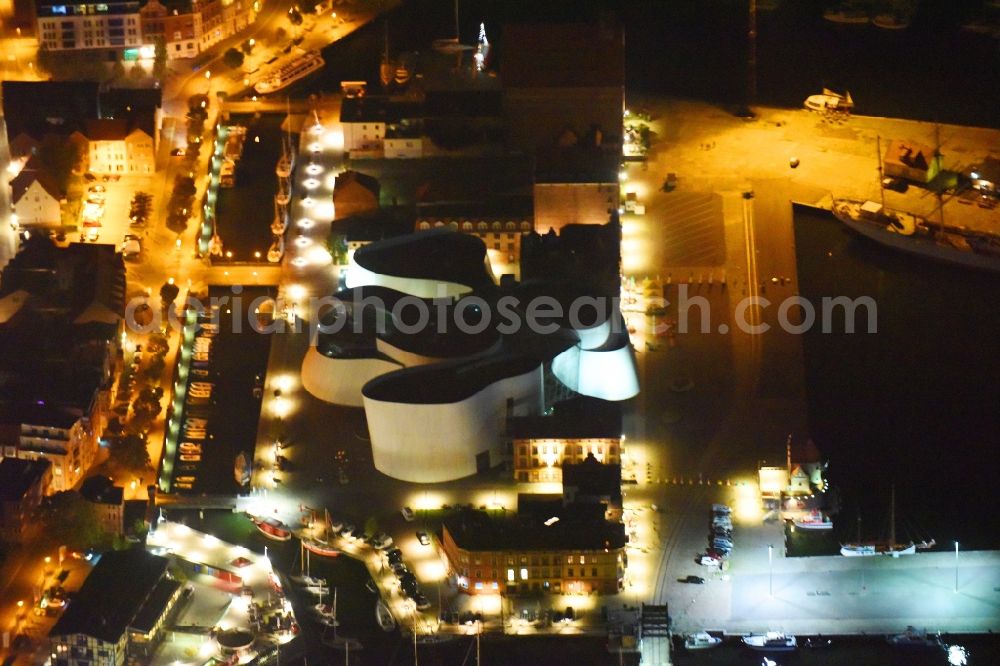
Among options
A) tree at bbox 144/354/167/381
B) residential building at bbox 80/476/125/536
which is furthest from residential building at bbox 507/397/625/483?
tree at bbox 144/354/167/381

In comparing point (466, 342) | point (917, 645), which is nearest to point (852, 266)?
point (466, 342)

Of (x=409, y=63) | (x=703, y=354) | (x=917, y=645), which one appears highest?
(x=409, y=63)

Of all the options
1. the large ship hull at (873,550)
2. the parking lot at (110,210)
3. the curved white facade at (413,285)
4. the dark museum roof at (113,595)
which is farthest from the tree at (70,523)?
the large ship hull at (873,550)

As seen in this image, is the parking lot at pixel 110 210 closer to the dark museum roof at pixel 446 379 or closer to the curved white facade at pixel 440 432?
the dark museum roof at pixel 446 379

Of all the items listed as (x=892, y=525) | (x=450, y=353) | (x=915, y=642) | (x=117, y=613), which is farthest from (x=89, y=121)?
(x=915, y=642)

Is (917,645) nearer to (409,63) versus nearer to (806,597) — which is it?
(806,597)

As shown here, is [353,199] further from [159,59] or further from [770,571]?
[770,571]
